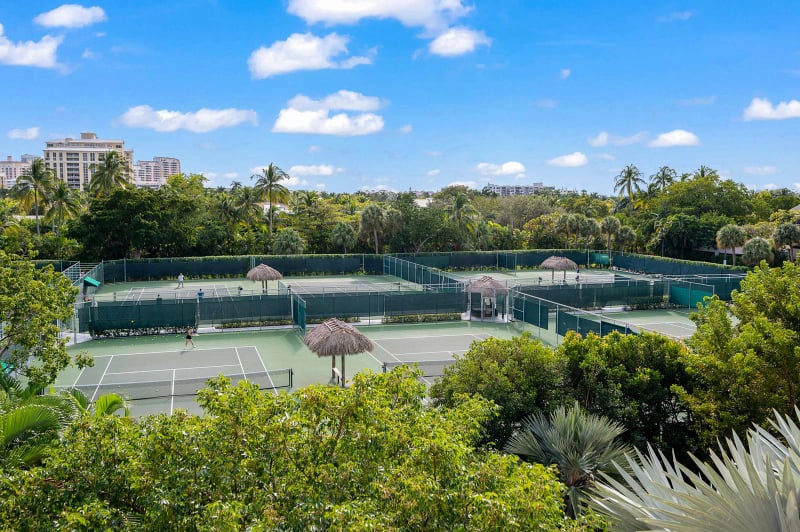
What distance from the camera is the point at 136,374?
23.3 meters

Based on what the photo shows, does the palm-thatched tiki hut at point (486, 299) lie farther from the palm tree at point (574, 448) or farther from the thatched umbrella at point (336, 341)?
the palm tree at point (574, 448)

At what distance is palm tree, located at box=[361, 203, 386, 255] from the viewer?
57.9 meters

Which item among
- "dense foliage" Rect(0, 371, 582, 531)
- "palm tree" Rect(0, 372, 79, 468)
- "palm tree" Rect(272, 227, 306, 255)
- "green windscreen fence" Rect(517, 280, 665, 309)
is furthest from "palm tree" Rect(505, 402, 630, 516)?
"palm tree" Rect(272, 227, 306, 255)

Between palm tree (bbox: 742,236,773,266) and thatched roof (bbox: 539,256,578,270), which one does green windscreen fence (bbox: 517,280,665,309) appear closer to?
thatched roof (bbox: 539,256,578,270)

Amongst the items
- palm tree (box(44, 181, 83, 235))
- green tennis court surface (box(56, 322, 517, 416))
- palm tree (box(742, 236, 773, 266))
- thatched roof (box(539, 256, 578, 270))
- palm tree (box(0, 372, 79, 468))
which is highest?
palm tree (box(44, 181, 83, 235))

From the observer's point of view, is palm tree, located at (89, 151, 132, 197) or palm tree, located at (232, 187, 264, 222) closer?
palm tree, located at (89, 151, 132, 197)

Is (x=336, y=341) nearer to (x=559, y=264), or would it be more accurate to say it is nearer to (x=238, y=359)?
(x=238, y=359)

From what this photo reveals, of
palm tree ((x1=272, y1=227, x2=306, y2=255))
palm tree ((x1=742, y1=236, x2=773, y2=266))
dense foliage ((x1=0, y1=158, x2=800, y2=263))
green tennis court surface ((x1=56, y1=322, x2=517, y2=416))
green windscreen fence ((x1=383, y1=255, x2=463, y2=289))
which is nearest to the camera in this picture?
green tennis court surface ((x1=56, y1=322, x2=517, y2=416))

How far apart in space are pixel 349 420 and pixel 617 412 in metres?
7.82

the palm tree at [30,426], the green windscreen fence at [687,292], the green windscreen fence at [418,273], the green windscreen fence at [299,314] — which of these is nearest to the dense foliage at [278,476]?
the palm tree at [30,426]

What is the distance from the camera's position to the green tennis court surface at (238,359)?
63.8ft

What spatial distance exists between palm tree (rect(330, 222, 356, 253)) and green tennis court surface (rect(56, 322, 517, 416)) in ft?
88.7

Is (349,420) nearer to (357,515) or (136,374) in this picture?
(357,515)

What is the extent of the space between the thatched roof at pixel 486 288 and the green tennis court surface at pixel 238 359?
6.06ft
